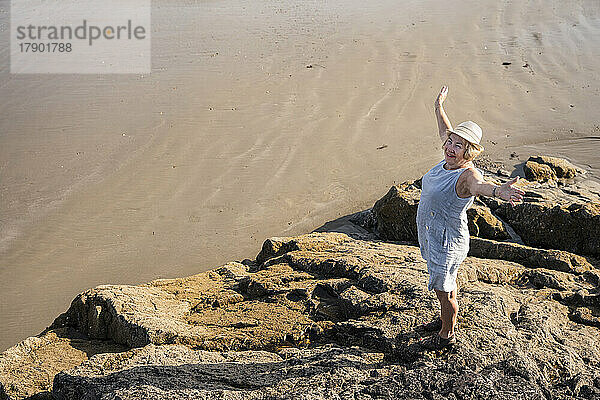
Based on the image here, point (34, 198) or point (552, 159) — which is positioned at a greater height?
point (552, 159)

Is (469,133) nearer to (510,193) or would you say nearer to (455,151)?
(455,151)

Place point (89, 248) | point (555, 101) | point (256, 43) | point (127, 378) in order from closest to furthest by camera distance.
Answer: point (127, 378) → point (89, 248) → point (555, 101) → point (256, 43)

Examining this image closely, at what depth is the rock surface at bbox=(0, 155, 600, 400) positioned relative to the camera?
10.3 ft

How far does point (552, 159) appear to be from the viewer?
23.7 feet

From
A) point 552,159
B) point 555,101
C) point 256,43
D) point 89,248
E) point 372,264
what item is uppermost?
point 256,43

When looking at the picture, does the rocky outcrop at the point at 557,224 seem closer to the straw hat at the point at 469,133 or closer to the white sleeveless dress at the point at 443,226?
the white sleeveless dress at the point at 443,226

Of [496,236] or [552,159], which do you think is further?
[552,159]

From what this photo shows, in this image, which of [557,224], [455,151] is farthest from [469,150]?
[557,224]

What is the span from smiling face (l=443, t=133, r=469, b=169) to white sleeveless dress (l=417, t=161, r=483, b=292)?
0.05 m

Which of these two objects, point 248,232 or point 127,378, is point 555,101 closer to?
point 248,232

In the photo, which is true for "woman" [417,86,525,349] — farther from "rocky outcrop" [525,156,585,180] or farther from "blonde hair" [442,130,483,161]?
"rocky outcrop" [525,156,585,180]

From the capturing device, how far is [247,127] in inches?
353

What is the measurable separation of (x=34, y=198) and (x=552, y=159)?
21.1 feet

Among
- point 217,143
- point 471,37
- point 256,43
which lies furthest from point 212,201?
point 471,37
